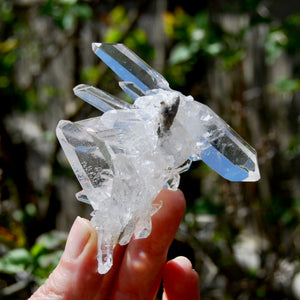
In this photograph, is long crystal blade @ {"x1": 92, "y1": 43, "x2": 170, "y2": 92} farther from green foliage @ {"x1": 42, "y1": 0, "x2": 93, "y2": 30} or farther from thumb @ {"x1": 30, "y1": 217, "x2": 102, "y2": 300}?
green foliage @ {"x1": 42, "y1": 0, "x2": 93, "y2": 30}

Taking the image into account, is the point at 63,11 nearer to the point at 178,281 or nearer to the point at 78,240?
the point at 78,240

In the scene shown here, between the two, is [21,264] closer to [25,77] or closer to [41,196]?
[41,196]

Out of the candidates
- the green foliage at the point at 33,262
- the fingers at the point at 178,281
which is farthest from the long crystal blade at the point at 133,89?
the green foliage at the point at 33,262

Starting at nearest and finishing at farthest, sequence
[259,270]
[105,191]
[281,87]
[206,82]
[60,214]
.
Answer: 1. [105,191]
2. [281,87]
3. [259,270]
4. [206,82]
5. [60,214]

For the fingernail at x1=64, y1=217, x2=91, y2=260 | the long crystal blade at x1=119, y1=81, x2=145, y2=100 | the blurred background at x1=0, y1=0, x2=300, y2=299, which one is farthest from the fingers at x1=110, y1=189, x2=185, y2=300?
the blurred background at x1=0, y1=0, x2=300, y2=299

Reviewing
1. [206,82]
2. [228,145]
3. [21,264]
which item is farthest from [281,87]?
[21,264]
